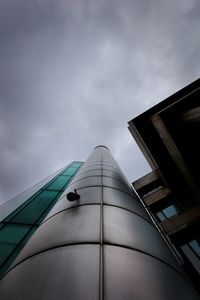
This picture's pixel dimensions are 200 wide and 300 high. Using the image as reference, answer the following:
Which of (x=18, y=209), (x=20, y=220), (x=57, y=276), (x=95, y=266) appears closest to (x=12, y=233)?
(x=20, y=220)

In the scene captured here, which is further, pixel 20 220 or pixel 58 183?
pixel 58 183

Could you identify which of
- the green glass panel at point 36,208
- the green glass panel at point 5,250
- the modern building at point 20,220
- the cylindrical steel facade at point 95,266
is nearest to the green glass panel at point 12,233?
the modern building at point 20,220

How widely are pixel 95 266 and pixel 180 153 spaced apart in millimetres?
7196

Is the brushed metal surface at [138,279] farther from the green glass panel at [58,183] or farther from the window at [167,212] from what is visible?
the green glass panel at [58,183]

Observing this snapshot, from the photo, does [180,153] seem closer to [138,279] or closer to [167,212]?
[167,212]

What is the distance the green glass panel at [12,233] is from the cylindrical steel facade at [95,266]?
13.1 feet

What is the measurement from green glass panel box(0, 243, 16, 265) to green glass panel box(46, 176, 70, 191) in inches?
264

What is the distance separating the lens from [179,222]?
Answer: 8.70 m

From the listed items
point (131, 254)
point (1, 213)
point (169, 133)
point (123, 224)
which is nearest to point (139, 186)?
point (169, 133)

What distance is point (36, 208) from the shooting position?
32.6 ft

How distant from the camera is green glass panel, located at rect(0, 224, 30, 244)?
6965mm

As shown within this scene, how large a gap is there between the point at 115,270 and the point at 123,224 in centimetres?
133

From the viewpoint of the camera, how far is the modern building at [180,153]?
7801mm

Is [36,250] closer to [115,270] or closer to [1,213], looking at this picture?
[115,270]
